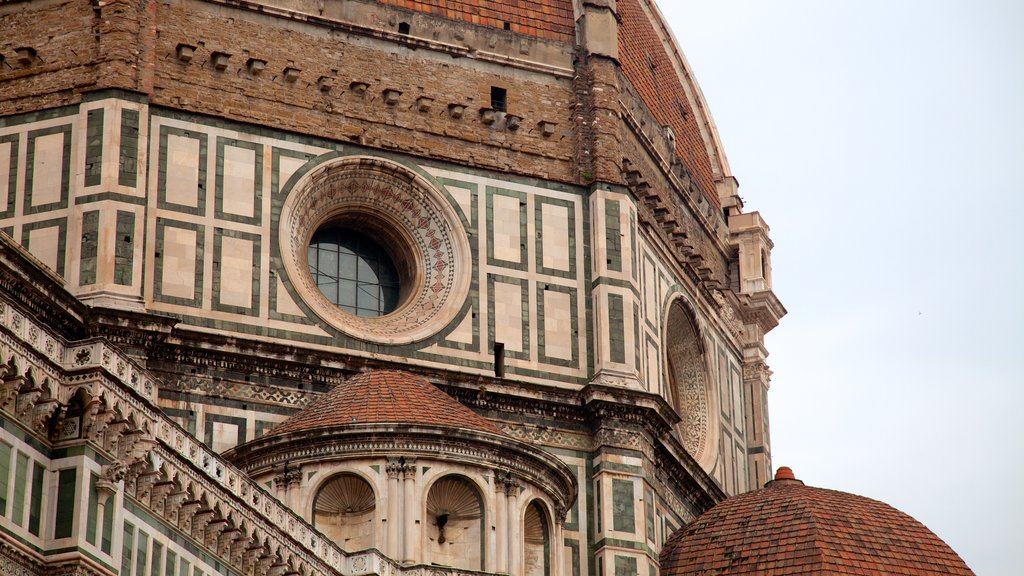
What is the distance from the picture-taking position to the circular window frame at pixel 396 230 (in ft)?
129

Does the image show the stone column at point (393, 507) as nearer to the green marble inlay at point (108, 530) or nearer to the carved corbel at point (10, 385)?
the green marble inlay at point (108, 530)

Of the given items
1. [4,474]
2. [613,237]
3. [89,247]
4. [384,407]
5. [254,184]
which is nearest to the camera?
[4,474]

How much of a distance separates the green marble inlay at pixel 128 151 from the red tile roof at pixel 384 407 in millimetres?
4584

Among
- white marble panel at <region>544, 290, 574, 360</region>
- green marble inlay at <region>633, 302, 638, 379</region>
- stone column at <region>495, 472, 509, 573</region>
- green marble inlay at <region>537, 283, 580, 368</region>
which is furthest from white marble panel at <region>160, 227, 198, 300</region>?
green marble inlay at <region>633, 302, 638, 379</region>

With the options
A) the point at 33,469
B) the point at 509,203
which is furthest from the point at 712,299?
the point at 33,469

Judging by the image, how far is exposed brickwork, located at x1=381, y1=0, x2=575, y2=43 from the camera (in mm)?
42188

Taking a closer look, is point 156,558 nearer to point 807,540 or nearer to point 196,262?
point 196,262

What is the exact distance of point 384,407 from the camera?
3600 cm

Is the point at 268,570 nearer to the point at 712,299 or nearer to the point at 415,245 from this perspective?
the point at 415,245

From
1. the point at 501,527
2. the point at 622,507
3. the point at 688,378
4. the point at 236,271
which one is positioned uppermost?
the point at 688,378

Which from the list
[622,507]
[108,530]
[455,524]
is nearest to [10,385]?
[108,530]

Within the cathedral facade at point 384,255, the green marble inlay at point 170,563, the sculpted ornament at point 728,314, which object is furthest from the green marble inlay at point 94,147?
the sculpted ornament at point 728,314

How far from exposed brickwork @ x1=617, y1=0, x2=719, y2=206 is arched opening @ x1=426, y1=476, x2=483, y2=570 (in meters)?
11.5

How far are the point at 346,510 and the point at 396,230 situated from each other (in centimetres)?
700
